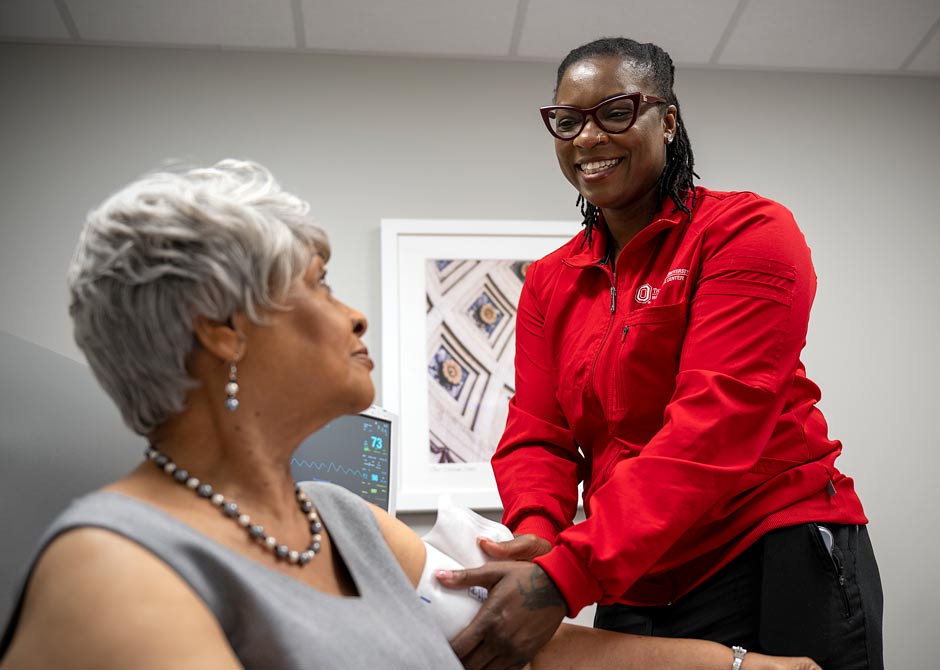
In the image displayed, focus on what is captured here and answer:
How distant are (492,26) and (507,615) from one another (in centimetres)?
247

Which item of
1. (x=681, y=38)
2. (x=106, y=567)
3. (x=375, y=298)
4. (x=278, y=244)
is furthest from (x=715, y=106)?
(x=106, y=567)

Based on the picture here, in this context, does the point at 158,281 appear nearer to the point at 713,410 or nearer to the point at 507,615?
the point at 507,615

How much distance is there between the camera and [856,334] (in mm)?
3572

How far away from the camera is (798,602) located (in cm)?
155

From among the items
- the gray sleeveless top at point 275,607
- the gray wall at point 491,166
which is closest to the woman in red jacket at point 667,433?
the gray sleeveless top at point 275,607

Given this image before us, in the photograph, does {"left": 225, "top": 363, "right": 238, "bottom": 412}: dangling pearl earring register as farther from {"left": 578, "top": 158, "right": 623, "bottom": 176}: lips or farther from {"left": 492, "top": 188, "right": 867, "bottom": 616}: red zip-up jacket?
{"left": 578, "top": 158, "right": 623, "bottom": 176}: lips

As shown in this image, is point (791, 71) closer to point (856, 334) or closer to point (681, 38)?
point (681, 38)

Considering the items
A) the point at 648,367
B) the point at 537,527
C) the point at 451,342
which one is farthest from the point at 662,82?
the point at 451,342

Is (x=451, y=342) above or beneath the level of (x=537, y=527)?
above

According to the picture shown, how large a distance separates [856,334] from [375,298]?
179cm

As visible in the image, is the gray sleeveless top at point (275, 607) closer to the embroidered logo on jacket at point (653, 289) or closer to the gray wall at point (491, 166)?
the embroidered logo on jacket at point (653, 289)

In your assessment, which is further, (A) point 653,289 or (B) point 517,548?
(A) point 653,289

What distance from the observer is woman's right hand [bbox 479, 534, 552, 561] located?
5.02ft

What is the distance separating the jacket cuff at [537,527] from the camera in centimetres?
171
